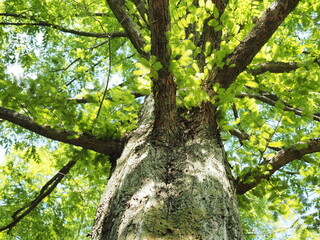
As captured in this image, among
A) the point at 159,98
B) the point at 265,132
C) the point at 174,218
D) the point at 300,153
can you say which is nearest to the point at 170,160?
the point at 159,98

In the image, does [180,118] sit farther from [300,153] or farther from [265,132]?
[300,153]

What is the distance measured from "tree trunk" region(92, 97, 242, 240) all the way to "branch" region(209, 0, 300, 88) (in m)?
0.54

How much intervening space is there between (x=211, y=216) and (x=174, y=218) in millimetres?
228

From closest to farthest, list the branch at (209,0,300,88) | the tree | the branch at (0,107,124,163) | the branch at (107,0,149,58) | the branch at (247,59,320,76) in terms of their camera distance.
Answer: the tree, the branch at (209,0,300,88), the branch at (0,107,124,163), the branch at (107,0,149,58), the branch at (247,59,320,76)

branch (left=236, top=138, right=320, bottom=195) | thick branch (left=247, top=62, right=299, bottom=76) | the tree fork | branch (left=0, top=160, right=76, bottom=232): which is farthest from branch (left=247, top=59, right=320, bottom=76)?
branch (left=0, top=160, right=76, bottom=232)

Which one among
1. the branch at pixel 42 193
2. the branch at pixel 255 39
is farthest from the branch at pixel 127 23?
the branch at pixel 42 193

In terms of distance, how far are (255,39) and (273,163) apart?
121cm

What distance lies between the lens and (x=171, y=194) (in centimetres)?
205

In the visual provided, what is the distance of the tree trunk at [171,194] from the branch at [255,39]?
0.54m

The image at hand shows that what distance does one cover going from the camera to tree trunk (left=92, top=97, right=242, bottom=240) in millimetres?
1736

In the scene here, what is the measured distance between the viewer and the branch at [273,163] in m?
2.93

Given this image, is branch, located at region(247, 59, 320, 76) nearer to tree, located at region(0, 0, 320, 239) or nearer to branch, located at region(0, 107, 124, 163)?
tree, located at region(0, 0, 320, 239)

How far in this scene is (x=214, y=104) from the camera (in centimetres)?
283

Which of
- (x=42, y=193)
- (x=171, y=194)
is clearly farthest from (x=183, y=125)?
(x=42, y=193)
